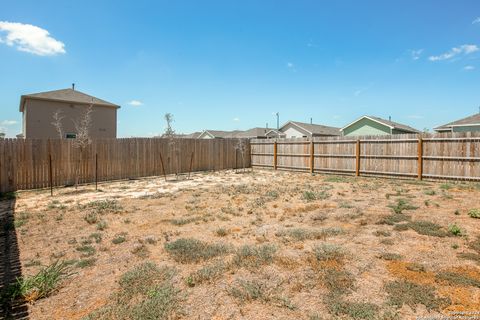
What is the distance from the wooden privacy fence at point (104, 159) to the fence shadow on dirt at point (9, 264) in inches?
138

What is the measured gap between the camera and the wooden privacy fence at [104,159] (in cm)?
995

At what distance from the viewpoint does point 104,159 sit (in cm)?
1244

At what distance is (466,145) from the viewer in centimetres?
998

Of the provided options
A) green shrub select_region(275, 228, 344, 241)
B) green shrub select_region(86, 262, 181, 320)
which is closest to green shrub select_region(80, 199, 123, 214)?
green shrub select_region(86, 262, 181, 320)

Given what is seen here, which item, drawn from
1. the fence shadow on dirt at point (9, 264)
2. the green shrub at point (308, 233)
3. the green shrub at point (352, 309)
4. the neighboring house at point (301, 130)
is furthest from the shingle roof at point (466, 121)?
the fence shadow on dirt at point (9, 264)

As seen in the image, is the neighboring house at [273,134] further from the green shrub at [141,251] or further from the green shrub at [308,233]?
the green shrub at [141,251]

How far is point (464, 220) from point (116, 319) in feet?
21.4

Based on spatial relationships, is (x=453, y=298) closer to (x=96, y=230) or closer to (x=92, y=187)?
(x=96, y=230)

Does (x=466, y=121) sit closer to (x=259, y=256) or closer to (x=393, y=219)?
(x=393, y=219)

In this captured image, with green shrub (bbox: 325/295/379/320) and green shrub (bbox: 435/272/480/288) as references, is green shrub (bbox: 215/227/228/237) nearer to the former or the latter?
green shrub (bbox: 325/295/379/320)

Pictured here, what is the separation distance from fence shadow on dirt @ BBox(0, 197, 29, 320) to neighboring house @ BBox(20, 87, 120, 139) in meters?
11.6

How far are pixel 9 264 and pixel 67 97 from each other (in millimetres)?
17361

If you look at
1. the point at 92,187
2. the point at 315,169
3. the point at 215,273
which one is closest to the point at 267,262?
the point at 215,273

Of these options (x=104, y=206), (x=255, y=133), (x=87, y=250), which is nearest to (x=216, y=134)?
(x=255, y=133)
